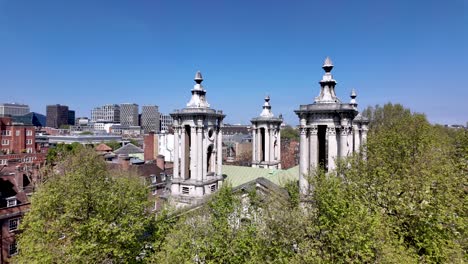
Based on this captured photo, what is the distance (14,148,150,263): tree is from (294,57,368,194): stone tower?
12.0 m

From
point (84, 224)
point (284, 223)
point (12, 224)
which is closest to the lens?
point (284, 223)

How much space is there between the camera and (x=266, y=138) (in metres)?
38.4

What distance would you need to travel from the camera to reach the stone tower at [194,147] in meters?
26.8

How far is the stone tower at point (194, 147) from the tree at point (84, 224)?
7348 millimetres

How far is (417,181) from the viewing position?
1602 centimetres

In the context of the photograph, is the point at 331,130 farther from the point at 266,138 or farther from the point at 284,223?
the point at 266,138

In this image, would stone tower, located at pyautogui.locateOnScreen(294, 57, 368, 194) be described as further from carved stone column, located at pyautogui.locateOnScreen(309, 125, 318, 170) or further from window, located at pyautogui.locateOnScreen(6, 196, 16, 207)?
window, located at pyautogui.locateOnScreen(6, 196, 16, 207)

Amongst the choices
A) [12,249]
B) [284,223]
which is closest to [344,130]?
[284,223]

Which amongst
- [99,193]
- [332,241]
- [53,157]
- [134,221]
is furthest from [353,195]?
[53,157]

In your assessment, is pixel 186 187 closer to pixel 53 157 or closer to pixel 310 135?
pixel 310 135

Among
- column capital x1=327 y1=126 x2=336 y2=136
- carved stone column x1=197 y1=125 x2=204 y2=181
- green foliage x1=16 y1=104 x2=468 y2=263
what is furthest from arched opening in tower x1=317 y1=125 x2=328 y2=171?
carved stone column x1=197 y1=125 x2=204 y2=181

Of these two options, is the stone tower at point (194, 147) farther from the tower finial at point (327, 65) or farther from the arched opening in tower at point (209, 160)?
the tower finial at point (327, 65)

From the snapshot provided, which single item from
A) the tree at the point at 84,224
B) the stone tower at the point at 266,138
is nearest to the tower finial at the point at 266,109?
the stone tower at the point at 266,138

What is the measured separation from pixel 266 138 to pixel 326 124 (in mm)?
17573
